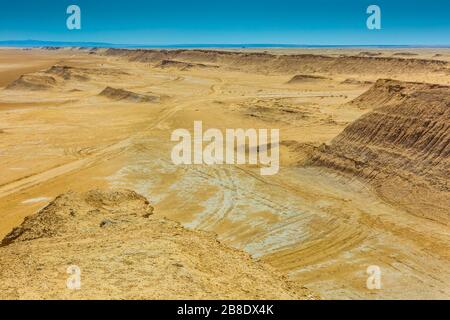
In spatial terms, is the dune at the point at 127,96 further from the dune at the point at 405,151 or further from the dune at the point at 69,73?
the dune at the point at 405,151

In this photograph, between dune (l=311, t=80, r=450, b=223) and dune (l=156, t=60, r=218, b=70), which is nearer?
dune (l=311, t=80, r=450, b=223)

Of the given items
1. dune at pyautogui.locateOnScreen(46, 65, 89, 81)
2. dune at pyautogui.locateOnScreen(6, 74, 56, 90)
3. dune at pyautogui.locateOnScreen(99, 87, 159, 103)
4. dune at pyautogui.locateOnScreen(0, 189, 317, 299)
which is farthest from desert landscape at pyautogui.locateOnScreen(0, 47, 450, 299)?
dune at pyautogui.locateOnScreen(46, 65, 89, 81)

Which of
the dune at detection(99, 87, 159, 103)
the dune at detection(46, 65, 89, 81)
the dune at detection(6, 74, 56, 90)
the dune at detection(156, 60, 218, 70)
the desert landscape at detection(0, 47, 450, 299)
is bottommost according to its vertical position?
the desert landscape at detection(0, 47, 450, 299)

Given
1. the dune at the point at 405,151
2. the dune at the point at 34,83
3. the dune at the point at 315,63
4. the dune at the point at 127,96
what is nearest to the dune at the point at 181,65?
the dune at the point at 315,63

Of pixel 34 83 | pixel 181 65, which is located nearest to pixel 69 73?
pixel 34 83

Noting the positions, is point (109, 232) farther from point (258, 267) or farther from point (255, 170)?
point (255, 170)

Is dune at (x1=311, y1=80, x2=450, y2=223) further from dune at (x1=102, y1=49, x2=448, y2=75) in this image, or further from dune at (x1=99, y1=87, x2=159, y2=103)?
dune at (x1=102, y1=49, x2=448, y2=75)
